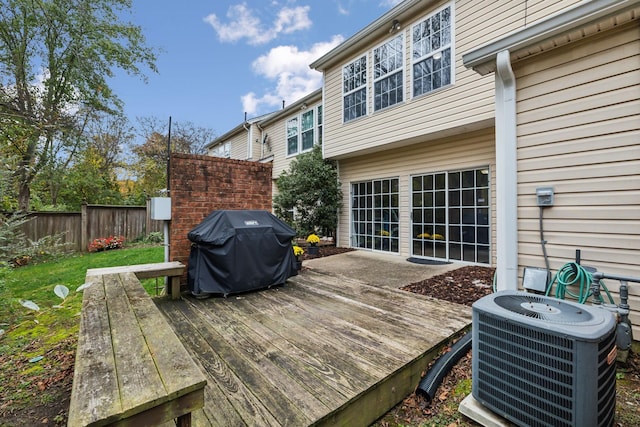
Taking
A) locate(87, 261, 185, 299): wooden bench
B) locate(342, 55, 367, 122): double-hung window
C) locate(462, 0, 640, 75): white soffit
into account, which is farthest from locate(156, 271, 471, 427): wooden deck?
locate(342, 55, 367, 122): double-hung window

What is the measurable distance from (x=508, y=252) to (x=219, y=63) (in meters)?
13.9

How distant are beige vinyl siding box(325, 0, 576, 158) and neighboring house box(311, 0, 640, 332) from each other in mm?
21

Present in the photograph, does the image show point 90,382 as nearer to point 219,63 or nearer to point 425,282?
point 425,282

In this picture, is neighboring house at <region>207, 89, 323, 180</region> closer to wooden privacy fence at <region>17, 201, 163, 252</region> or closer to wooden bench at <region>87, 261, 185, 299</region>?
wooden privacy fence at <region>17, 201, 163, 252</region>

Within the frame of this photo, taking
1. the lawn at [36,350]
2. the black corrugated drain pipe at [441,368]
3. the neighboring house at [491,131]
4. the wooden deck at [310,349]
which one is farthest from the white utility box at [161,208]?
the neighboring house at [491,131]

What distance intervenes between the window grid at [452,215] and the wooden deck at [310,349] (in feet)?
9.83

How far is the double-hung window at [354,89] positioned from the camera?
7.34m

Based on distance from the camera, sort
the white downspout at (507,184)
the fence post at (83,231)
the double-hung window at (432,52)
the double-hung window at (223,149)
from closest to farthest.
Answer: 1. the white downspout at (507,184)
2. the double-hung window at (432,52)
3. the fence post at (83,231)
4. the double-hung window at (223,149)

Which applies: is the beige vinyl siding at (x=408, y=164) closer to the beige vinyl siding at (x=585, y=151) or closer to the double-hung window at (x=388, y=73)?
the double-hung window at (x=388, y=73)

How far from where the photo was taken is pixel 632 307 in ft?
7.50

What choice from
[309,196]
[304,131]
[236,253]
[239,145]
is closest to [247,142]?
[239,145]

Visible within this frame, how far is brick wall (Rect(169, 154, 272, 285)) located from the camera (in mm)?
3982

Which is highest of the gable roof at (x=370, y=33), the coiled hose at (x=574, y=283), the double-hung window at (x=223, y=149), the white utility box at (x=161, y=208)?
Answer: the gable roof at (x=370, y=33)

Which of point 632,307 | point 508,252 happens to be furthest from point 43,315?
point 632,307
